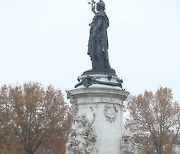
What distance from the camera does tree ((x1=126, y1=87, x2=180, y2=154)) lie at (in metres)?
32.9

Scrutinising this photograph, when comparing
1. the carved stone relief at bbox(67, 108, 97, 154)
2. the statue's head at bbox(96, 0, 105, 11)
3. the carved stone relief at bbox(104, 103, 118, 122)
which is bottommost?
the carved stone relief at bbox(67, 108, 97, 154)

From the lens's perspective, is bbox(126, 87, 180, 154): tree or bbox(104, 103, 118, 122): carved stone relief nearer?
bbox(104, 103, 118, 122): carved stone relief

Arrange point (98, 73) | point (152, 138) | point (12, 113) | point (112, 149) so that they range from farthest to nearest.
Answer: point (152, 138) → point (12, 113) → point (98, 73) → point (112, 149)

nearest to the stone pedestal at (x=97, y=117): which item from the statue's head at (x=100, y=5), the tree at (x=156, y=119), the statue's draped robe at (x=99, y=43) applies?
the statue's draped robe at (x=99, y=43)

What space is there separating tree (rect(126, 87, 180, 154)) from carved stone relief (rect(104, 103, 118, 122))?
1543 centimetres

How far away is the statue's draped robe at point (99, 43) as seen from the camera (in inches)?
742

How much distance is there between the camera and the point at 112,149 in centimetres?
1689

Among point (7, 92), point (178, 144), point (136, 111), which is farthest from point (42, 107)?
point (178, 144)

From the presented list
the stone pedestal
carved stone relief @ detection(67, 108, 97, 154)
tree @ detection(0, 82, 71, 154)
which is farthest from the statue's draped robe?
tree @ detection(0, 82, 71, 154)

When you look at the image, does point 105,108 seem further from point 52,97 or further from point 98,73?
point 52,97

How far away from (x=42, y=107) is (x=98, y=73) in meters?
12.9

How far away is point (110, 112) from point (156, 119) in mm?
16581

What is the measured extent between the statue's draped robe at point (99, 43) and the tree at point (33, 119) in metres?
11.8

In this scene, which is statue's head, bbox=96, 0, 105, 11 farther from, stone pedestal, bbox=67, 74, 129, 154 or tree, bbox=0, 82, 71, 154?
→ tree, bbox=0, 82, 71, 154
